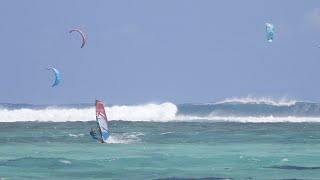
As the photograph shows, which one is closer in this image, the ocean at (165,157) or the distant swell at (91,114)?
the ocean at (165,157)

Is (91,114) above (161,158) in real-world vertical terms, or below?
above

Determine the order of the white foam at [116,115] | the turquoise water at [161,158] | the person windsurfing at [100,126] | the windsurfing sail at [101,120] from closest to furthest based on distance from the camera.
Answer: the turquoise water at [161,158]
the person windsurfing at [100,126]
the windsurfing sail at [101,120]
the white foam at [116,115]

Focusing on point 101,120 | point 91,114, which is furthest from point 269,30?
point 91,114

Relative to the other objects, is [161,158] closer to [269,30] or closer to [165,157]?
[165,157]

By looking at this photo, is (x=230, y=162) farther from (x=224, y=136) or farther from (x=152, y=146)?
(x=224, y=136)

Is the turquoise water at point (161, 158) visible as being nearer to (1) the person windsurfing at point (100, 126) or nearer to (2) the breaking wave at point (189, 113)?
(1) the person windsurfing at point (100, 126)

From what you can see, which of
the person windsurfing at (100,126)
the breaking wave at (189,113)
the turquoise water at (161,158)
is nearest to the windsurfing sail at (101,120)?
the person windsurfing at (100,126)

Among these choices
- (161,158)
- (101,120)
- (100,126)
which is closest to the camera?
(161,158)

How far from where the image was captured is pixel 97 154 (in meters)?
30.5

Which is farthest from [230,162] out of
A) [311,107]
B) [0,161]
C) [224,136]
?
[311,107]

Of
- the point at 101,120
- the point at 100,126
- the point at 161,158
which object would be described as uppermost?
the point at 101,120

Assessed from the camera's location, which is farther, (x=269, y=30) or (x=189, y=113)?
(x=189, y=113)

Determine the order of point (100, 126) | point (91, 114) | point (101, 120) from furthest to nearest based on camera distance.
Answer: point (91, 114)
point (101, 120)
point (100, 126)

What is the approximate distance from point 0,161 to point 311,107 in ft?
227
